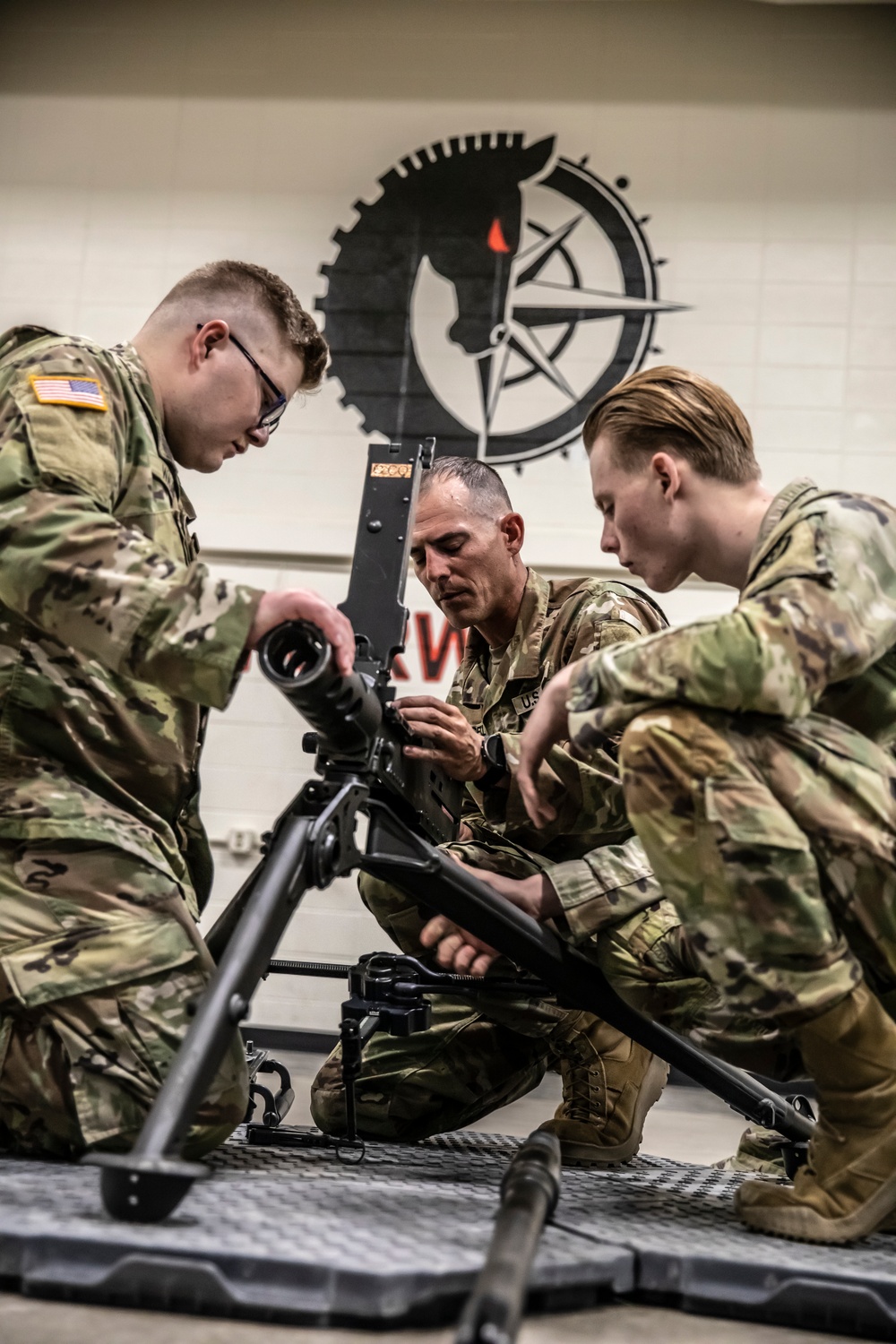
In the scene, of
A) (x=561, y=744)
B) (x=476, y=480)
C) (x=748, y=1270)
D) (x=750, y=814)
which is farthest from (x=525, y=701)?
(x=748, y=1270)

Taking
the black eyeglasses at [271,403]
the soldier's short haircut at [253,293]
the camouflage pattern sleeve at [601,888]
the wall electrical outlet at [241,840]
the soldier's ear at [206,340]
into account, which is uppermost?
the soldier's short haircut at [253,293]

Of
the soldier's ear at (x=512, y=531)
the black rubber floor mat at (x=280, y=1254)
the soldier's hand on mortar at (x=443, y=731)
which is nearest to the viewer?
the black rubber floor mat at (x=280, y=1254)

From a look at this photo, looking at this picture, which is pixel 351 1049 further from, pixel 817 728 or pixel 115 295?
pixel 115 295

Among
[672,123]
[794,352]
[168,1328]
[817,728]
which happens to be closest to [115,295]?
[672,123]

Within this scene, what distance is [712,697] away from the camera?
4.43 ft

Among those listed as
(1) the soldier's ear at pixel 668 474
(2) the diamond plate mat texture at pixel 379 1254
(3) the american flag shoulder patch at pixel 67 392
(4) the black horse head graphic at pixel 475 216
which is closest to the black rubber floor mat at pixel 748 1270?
(2) the diamond plate mat texture at pixel 379 1254

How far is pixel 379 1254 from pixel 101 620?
696 millimetres

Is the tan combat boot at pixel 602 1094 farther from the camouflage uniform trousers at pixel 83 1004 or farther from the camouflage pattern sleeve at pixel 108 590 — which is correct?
the camouflage pattern sleeve at pixel 108 590

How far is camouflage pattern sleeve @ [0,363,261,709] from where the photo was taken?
53.2 inches

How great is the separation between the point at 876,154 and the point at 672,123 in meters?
0.73

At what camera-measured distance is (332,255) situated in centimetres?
475

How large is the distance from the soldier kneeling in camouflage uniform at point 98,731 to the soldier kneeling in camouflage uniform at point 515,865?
39cm

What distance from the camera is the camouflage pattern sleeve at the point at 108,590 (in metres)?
1.35

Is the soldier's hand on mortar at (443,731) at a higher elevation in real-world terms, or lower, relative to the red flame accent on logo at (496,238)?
lower
